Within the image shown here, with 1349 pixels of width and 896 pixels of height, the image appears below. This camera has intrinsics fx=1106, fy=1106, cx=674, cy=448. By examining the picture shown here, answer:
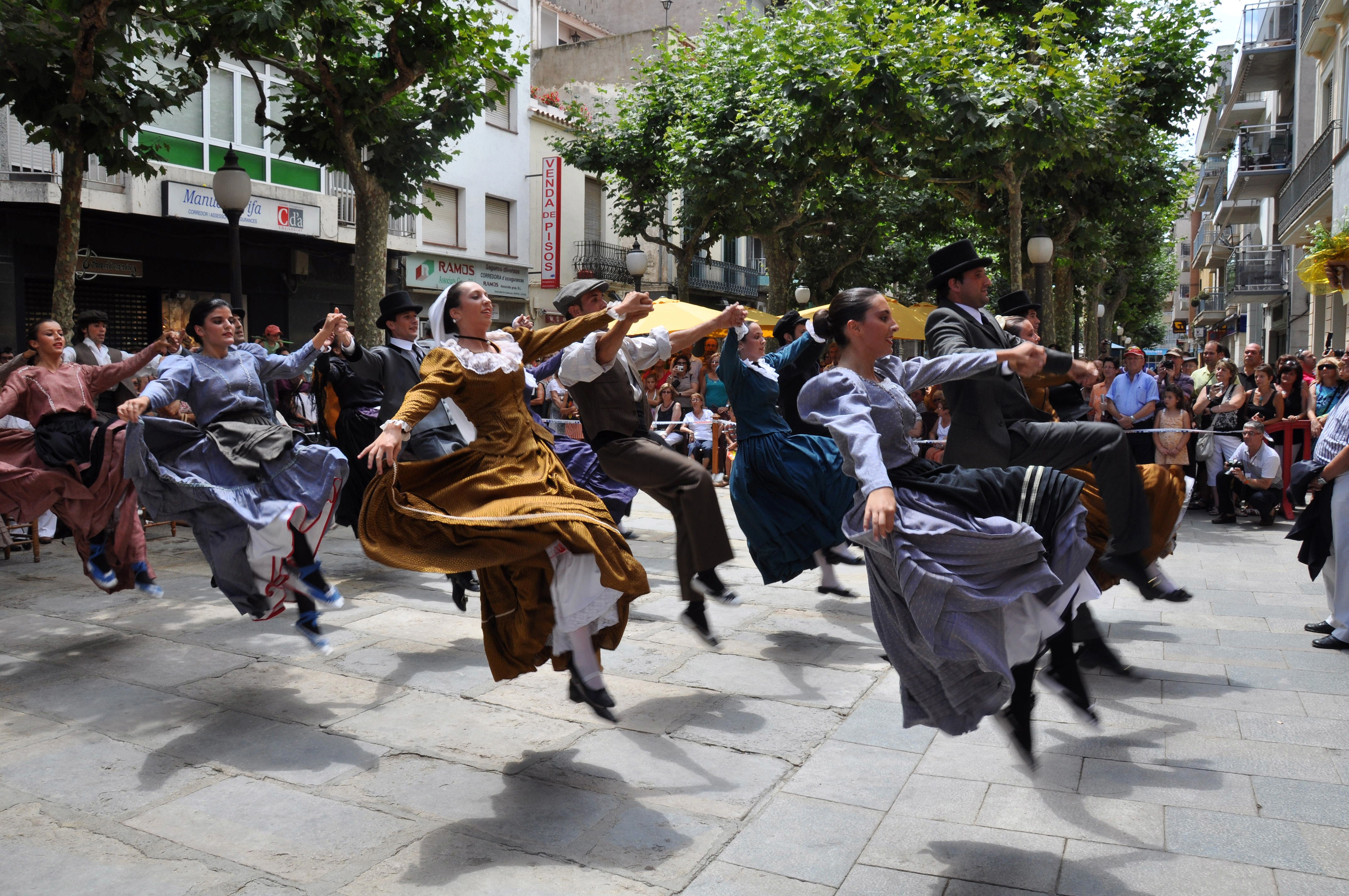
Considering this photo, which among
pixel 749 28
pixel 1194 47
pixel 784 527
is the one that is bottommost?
pixel 784 527

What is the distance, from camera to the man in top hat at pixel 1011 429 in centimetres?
447

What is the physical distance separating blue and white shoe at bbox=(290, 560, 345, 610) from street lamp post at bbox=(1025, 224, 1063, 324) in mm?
13777

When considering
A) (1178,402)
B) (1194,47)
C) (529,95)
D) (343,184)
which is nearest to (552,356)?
(1178,402)

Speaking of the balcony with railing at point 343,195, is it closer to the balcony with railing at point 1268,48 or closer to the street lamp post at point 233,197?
the street lamp post at point 233,197

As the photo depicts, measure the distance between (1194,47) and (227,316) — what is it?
1569 centimetres

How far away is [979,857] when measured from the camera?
134 inches

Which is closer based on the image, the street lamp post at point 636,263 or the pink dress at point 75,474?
the pink dress at point 75,474

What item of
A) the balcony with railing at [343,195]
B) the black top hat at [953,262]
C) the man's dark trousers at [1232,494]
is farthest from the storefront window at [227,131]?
the black top hat at [953,262]

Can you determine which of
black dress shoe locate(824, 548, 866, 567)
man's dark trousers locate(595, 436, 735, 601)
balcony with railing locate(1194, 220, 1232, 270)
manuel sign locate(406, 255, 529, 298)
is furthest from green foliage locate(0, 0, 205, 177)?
balcony with railing locate(1194, 220, 1232, 270)

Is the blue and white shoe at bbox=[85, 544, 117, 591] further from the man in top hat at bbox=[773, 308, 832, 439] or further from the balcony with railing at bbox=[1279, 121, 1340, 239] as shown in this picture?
the balcony with railing at bbox=[1279, 121, 1340, 239]

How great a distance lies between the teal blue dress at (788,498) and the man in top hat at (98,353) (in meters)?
5.96

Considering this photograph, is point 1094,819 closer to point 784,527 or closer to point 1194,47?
point 784,527

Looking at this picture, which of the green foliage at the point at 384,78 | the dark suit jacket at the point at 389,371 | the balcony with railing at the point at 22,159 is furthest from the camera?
the balcony with railing at the point at 22,159

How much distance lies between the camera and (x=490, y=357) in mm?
4645
